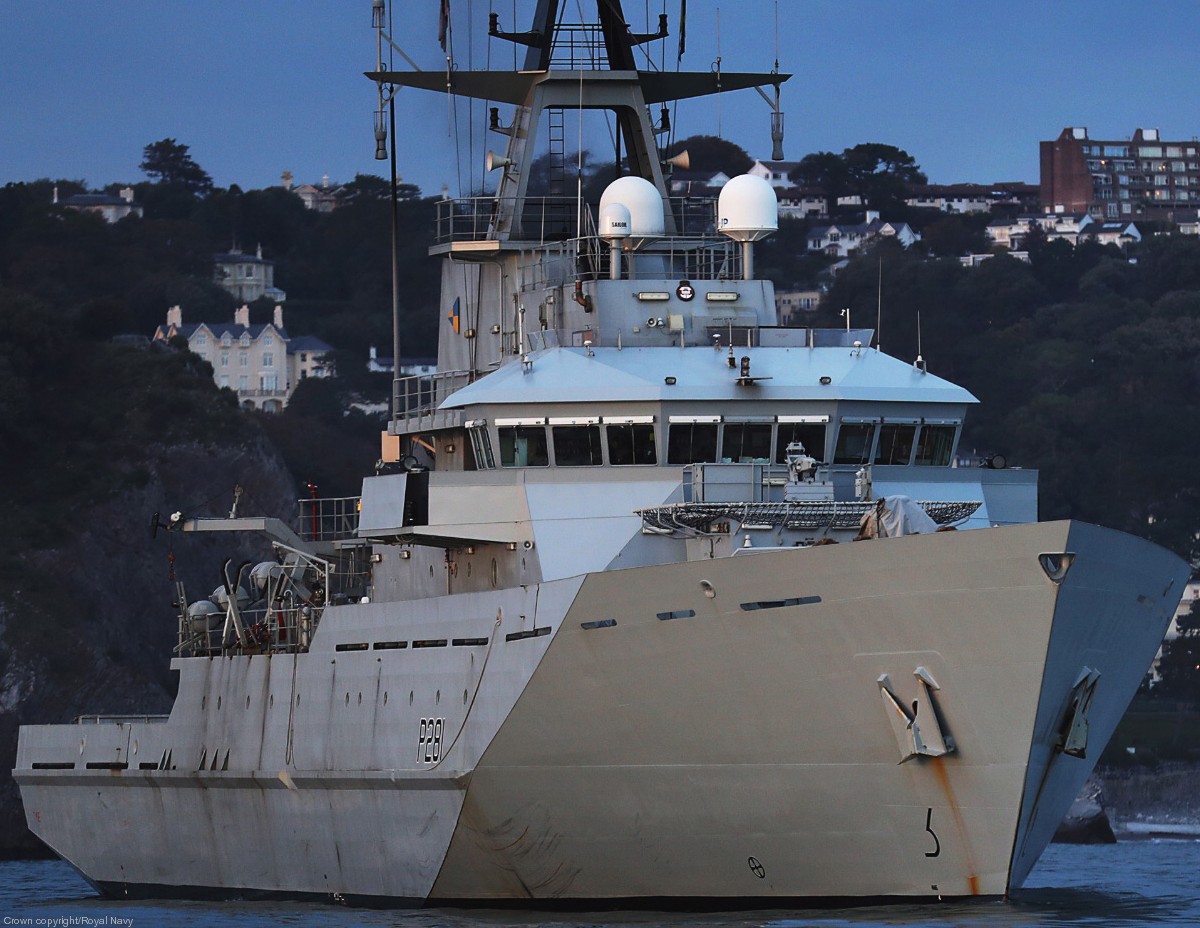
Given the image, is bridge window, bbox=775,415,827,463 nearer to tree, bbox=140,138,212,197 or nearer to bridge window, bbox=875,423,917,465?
bridge window, bbox=875,423,917,465

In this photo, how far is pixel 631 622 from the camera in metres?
28.3

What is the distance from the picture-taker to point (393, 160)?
39.2 metres

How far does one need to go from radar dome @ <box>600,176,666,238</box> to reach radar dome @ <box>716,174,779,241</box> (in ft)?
2.60

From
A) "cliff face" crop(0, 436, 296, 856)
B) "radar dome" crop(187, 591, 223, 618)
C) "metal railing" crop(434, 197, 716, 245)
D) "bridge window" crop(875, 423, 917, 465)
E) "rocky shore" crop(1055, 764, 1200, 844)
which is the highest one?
"metal railing" crop(434, 197, 716, 245)

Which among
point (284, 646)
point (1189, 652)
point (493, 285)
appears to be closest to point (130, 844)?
point (284, 646)

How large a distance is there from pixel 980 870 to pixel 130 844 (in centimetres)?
1680

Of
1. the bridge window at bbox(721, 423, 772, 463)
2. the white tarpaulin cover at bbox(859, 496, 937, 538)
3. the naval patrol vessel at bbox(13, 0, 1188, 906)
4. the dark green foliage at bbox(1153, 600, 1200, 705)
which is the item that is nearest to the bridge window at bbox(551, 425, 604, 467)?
the naval patrol vessel at bbox(13, 0, 1188, 906)

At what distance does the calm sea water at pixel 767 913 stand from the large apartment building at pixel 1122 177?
407ft

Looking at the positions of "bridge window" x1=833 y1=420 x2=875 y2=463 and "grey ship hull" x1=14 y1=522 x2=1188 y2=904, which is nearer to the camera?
"grey ship hull" x1=14 y1=522 x2=1188 y2=904

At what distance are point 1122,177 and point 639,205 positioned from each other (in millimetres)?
146390

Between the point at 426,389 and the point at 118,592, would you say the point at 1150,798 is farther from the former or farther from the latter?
the point at 426,389

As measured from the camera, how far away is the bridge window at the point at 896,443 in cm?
3256

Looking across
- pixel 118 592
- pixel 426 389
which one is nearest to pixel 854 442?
pixel 426 389

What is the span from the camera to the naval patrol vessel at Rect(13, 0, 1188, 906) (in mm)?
27109
